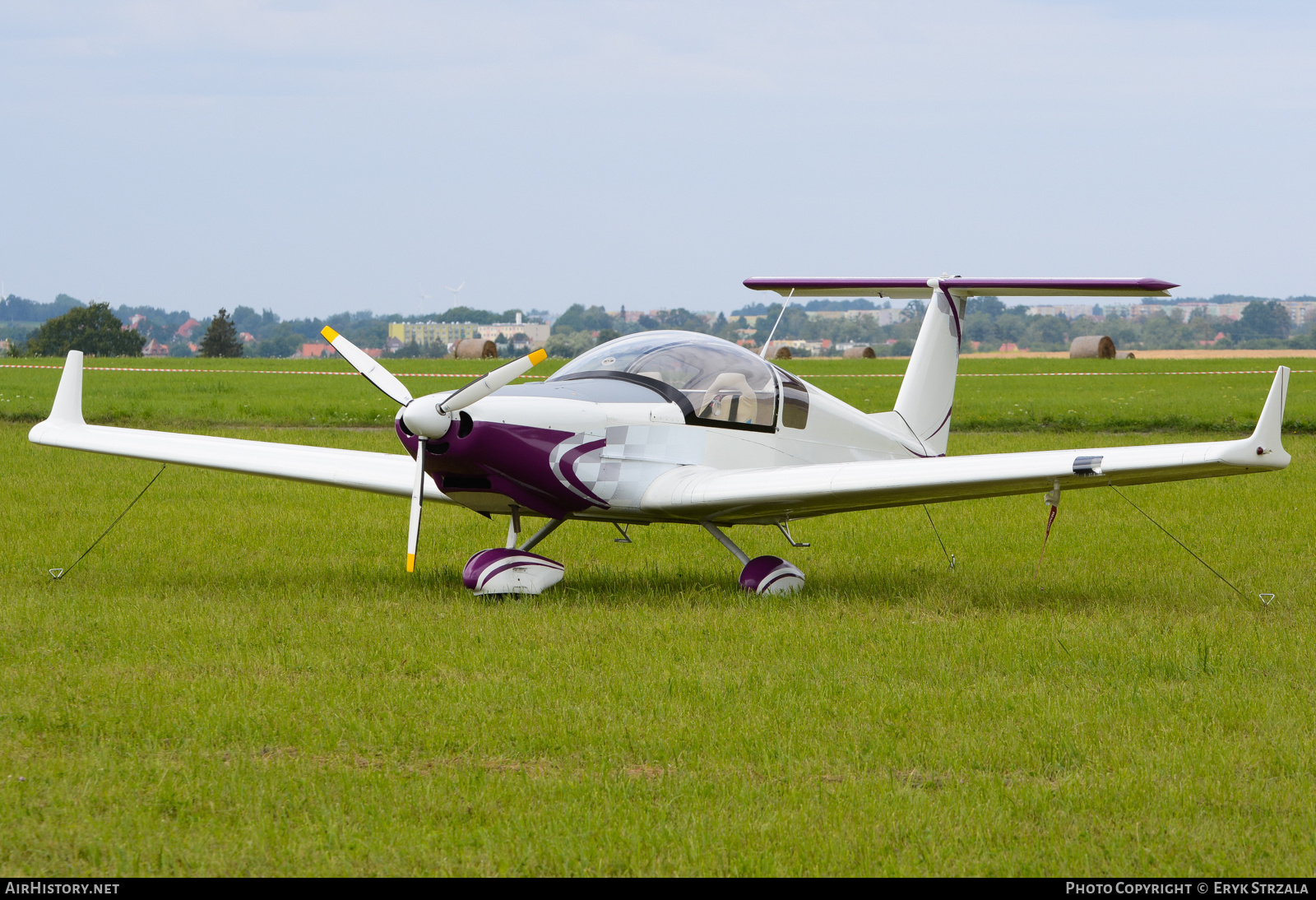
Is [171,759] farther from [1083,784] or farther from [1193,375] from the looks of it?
[1193,375]

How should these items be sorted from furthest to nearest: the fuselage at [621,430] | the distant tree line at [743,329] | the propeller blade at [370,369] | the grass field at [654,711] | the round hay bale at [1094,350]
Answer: the distant tree line at [743,329]
the round hay bale at [1094,350]
the propeller blade at [370,369]
the fuselage at [621,430]
the grass field at [654,711]

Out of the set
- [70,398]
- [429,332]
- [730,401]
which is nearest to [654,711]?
[730,401]

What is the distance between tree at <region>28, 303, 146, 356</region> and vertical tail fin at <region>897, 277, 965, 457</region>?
90570mm

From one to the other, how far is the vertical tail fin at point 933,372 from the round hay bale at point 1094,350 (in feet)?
156

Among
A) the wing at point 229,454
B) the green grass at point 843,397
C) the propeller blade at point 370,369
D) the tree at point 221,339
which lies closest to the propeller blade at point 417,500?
the propeller blade at point 370,369

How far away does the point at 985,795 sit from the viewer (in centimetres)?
517

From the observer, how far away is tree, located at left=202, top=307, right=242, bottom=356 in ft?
305

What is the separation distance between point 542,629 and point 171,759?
2.88 m

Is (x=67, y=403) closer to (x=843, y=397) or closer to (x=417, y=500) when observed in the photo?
(x=417, y=500)

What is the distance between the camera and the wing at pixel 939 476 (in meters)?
8.04

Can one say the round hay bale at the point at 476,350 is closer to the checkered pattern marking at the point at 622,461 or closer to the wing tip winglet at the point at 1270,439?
the checkered pattern marking at the point at 622,461

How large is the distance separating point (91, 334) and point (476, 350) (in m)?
53.2

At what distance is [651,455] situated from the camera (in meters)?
9.39

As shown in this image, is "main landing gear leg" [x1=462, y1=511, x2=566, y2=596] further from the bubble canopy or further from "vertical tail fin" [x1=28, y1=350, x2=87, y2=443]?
"vertical tail fin" [x1=28, y1=350, x2=87, y2=443]
